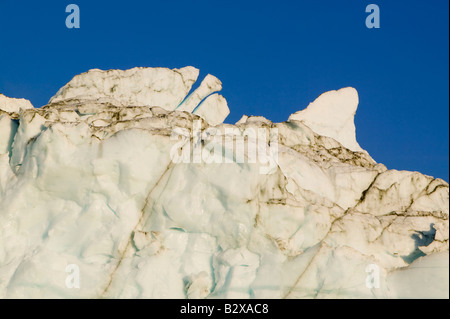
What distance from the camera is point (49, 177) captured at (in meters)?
20.5

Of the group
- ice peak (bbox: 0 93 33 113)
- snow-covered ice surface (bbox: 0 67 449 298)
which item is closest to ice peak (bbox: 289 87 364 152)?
snow-covered ice surface (bbox: 0 67 449 298)

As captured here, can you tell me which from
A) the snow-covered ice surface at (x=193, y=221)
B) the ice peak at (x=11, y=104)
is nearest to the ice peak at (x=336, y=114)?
the snow-covered ice surface at (x=193, y=221)

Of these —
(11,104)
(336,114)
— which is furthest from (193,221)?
(336,114)

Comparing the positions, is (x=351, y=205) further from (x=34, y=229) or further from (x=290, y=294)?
(x=34, y=229)

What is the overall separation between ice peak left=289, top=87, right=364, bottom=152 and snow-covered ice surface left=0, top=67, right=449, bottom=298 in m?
7.22

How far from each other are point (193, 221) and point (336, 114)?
14.5 meters

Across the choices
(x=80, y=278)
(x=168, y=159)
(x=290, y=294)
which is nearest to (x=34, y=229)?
(x=80, y=278)

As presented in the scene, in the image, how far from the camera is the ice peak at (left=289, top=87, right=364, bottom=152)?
3123 centimetres

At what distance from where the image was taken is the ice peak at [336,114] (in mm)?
31234

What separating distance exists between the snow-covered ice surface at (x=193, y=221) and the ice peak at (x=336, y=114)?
7.22 meters

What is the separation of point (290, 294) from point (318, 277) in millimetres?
967

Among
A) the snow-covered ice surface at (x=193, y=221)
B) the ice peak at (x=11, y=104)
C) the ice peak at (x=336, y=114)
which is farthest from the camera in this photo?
the ice peak at (x=336, y=114)

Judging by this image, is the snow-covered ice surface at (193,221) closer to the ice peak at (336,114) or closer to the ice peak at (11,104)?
the ice peak at (11,104)

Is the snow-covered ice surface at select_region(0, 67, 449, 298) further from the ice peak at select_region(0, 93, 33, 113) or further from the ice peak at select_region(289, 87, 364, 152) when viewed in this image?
the ice peak at select_region(289, 87, 364, 152)
